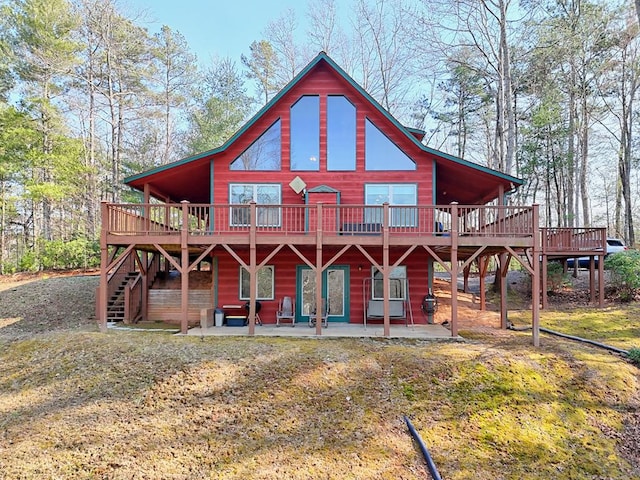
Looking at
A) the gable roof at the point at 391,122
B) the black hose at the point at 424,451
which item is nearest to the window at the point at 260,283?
the gable roof at the point at 391,122

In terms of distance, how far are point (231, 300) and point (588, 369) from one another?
929 centimetres

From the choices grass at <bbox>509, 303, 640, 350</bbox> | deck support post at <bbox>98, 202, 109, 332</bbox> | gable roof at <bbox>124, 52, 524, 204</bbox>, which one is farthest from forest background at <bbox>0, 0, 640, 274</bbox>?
deck support post at <bbox>98, 202, 109, 332</bbox>

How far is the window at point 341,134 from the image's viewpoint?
37.8ft

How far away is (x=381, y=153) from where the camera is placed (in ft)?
37.9

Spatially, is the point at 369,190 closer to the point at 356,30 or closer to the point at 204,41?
the point at 356,30

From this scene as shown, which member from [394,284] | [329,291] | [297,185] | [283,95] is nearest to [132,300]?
[329,291]

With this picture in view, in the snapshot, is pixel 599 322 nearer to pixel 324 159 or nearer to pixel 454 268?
pixel 454 268

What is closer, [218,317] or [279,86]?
[218,317]

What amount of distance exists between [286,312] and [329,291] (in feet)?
4.99

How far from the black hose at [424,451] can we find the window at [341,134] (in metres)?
7.88

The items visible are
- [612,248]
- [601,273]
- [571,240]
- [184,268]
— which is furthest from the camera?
[612,248]

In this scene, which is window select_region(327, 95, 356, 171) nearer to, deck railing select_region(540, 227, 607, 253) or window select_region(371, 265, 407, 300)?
window select_region(371, 265, 407, 300)

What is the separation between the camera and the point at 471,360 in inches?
290

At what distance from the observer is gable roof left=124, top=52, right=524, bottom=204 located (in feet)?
35.6
